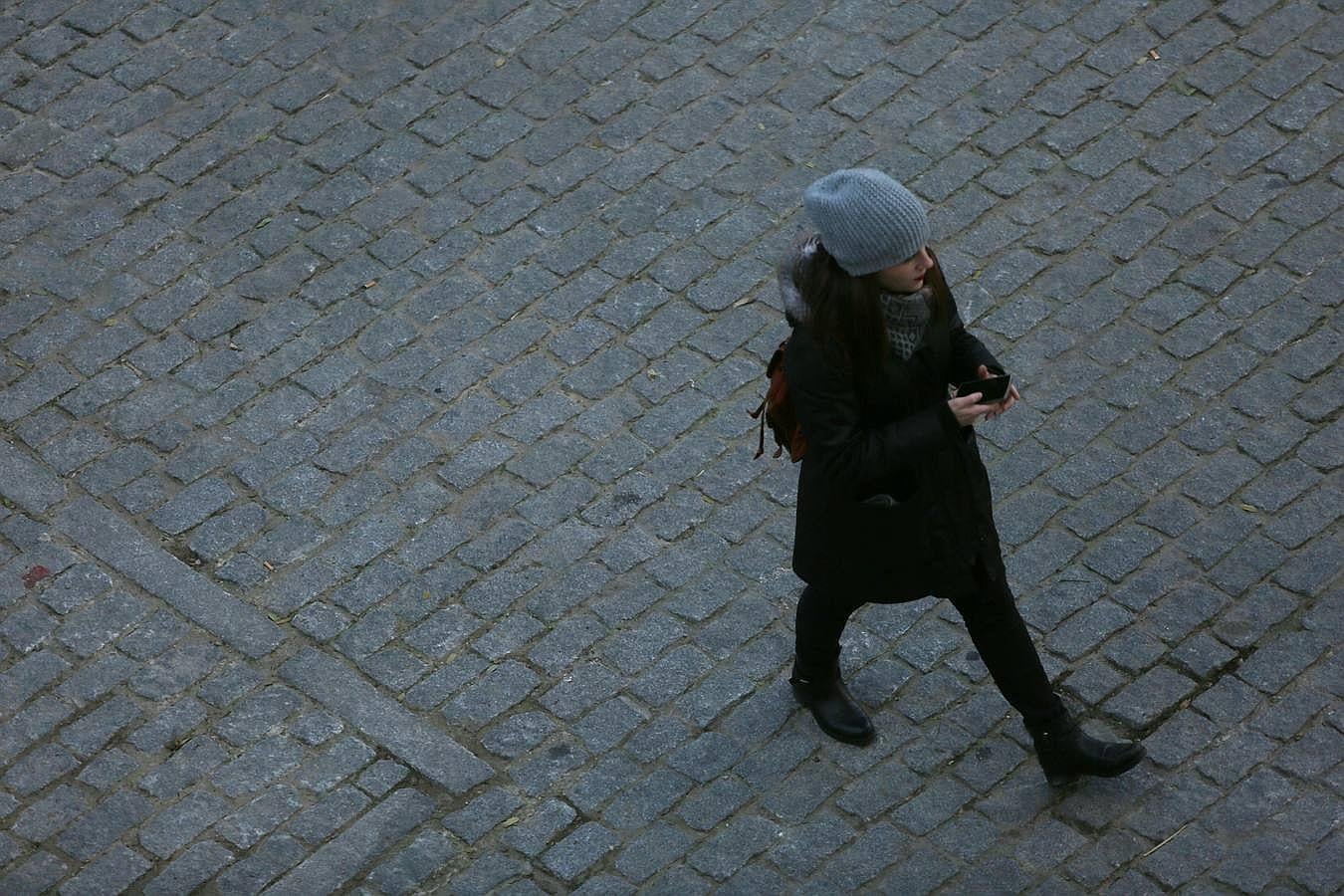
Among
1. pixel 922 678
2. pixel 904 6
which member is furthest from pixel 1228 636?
pixel 904 6

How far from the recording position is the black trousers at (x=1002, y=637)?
498 cm

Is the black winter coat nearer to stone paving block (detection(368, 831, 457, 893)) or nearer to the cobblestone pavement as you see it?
the cobblestone pavement

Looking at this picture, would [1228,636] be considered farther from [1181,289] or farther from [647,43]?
[647,43]

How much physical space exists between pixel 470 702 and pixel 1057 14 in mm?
4592

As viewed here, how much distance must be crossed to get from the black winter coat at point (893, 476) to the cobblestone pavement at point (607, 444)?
0.85m

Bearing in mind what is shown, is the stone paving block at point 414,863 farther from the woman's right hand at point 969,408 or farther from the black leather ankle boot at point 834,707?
the woman's right hand at point 969,408

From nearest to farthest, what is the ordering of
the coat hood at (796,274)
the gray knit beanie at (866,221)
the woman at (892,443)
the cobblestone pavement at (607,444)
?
the gray knit beanie at (866,221)
the woman at (892,443)
the coat hood at (796,274)
the cobblestone pavement at (607,444)

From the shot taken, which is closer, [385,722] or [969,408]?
[969,408]

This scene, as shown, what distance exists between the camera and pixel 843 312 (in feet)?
14.6

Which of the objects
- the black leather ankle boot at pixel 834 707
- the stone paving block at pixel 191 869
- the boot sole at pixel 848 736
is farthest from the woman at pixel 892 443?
the stone paving block at pixel 191 869

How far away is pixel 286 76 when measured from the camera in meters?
8.05

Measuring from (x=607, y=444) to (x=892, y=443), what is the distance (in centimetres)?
213

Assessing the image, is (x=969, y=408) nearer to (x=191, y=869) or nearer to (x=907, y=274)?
(x=907, y=274)

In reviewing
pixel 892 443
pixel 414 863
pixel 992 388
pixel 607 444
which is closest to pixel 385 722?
pixel 414 863
